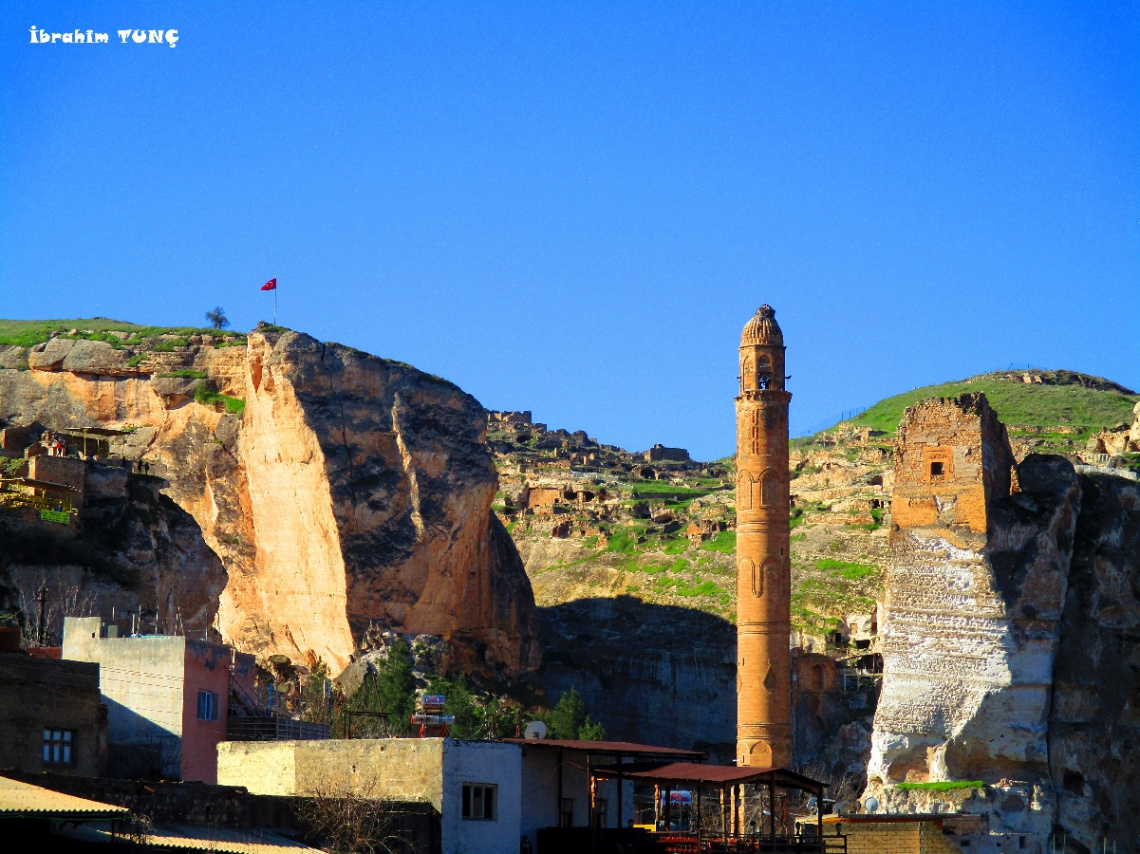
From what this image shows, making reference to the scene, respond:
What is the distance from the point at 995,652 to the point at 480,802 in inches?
976

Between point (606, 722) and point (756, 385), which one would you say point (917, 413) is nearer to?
point (756, 385)

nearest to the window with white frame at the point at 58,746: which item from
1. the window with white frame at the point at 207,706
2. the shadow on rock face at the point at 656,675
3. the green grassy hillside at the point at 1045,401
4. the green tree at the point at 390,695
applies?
the window with white frame at the point at 207,706

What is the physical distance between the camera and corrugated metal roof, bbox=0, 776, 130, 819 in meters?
25.1

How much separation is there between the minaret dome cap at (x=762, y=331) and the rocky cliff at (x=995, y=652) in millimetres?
9840

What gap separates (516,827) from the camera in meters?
34.6

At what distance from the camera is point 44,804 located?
84.4 ft

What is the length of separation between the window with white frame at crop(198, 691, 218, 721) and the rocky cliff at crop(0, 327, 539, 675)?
103 feet

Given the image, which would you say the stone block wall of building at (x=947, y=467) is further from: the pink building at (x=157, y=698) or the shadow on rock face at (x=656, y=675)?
the pink building at (x=157, y=698)

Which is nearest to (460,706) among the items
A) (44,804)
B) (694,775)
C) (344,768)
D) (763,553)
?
(763,553)

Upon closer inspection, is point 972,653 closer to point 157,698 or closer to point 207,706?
point 207,706

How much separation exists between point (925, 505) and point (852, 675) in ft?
63.4

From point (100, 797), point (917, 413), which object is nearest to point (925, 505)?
point (917, 413)

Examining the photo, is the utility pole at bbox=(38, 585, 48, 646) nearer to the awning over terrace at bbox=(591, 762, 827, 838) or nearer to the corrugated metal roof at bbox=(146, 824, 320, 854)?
the corrugated metal roof at bbox=(146, 824, 320, 854)

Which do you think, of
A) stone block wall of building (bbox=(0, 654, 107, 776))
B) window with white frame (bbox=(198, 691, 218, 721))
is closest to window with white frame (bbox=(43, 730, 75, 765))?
stone block wall of building (bbox=(0, 654, 107, 776))
